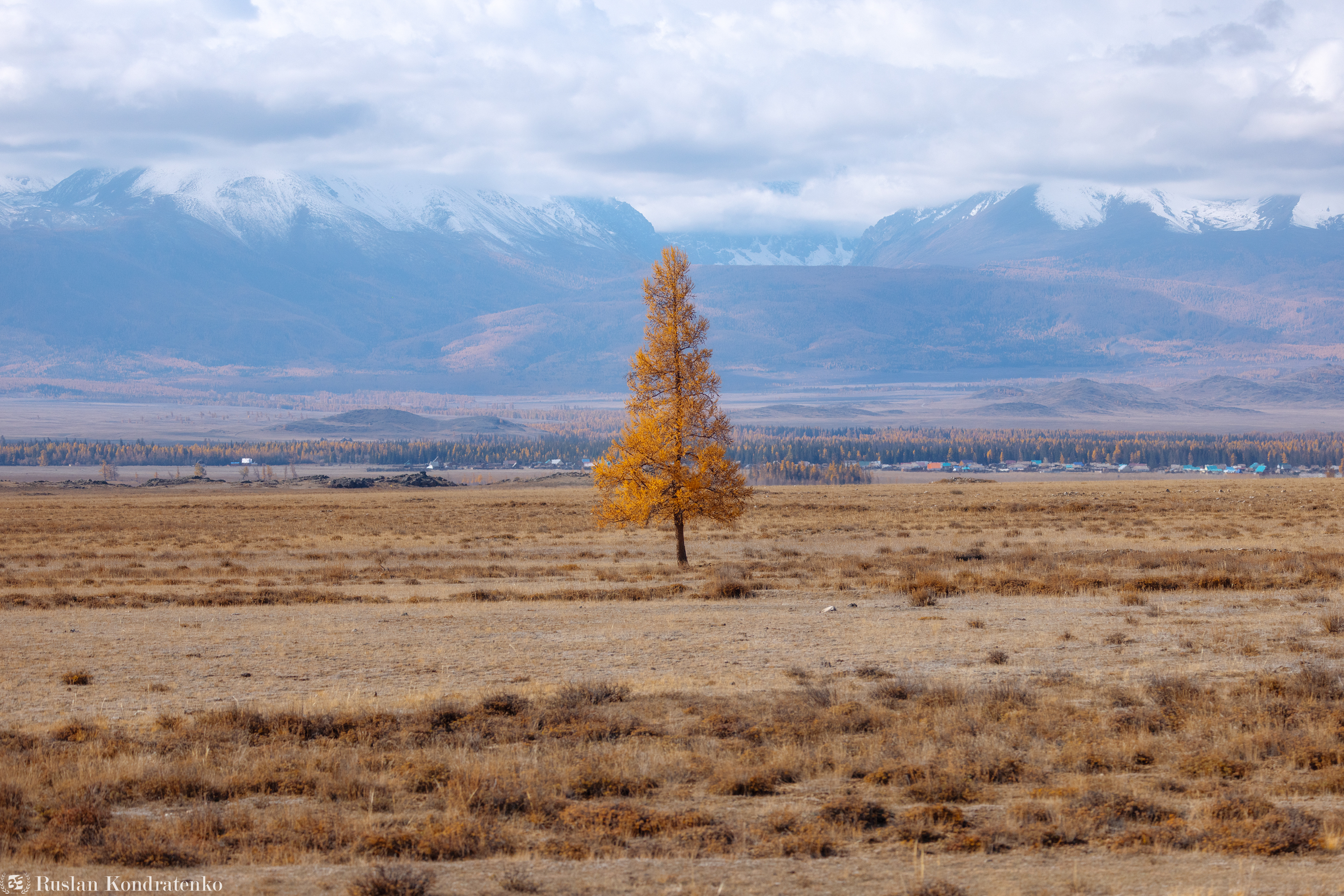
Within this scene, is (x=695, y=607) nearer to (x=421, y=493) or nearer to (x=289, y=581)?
(x=289, y=581)

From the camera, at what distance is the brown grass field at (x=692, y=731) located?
31.3 feet

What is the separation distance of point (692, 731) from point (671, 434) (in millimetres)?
20021

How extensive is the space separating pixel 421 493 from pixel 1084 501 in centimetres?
6644


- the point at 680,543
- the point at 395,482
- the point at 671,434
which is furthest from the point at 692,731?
the point at 395,482

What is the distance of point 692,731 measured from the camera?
544 inches

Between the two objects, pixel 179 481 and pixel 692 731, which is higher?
pixel 179 481

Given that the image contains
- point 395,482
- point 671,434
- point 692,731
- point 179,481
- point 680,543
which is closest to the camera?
point 692,731

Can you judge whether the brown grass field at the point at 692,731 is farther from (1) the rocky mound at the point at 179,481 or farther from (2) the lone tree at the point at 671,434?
(1) the rocky mound at the point at 179,481

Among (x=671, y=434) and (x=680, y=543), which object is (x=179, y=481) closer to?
(x=680, y=543)

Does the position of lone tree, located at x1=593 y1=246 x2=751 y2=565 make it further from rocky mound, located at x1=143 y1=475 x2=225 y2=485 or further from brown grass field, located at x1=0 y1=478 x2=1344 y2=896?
rocky mound, located at x1=143 y1=475 x2=225 y2=485

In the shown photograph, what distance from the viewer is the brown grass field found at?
376 inches

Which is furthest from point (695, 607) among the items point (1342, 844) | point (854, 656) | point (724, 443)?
point (1342, 844)

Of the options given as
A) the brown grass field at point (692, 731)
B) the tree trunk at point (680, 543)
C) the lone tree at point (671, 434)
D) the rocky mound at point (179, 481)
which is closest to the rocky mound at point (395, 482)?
the rocky mound at point (179, 481)

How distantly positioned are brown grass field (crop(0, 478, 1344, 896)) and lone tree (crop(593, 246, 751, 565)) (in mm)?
2178
